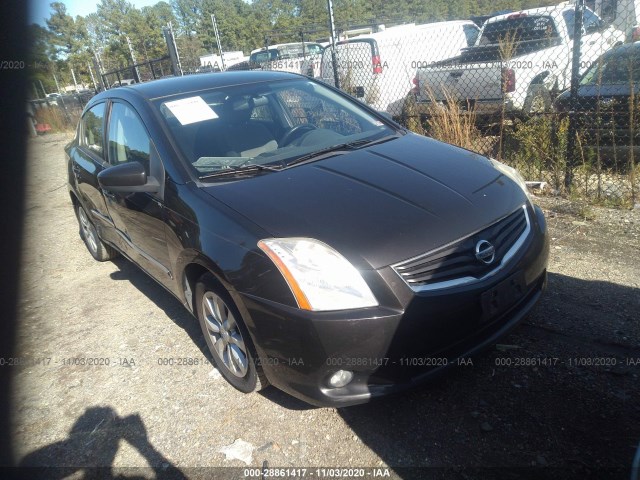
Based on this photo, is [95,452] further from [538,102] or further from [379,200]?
[538,102]

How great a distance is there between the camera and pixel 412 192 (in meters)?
2.53

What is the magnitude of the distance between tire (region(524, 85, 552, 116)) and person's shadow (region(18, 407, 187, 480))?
5.06 meters

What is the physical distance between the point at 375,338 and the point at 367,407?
0.66m

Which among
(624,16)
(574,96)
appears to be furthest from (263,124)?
(624,16)

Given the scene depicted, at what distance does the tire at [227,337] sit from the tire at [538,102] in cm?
442

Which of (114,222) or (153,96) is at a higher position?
(153,96)

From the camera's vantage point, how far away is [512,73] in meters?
6.07

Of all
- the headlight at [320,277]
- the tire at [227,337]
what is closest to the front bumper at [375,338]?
the headlight at [320,277]

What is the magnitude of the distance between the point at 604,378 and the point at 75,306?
4.11 meters

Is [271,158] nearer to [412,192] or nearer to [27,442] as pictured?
[412,192]

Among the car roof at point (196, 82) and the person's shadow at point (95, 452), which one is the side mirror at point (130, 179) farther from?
the person's shadow at point (95, 452)

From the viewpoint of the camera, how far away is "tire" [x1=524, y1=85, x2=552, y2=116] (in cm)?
534

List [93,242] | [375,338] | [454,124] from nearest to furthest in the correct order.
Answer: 1. [375,338]
2. [93,242]
3. [454,124]

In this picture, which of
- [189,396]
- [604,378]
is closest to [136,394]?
[189,396]
